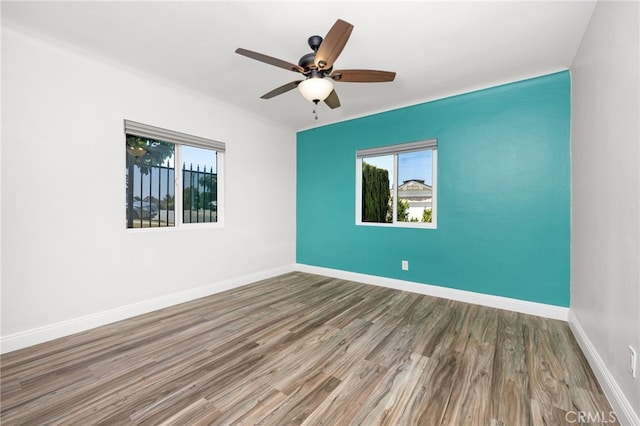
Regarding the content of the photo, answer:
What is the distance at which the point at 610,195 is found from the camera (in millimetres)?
1620

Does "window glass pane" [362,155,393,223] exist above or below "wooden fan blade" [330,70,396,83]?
below

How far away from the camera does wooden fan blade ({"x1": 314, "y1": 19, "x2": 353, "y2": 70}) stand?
1.58 metres

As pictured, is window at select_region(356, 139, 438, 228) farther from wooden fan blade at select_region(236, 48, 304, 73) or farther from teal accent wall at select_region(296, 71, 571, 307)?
wooden fan blade at select_region(236, 48, 304, 73)

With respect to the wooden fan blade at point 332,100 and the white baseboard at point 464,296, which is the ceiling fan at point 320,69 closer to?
the wooden fan blade at point 332,100

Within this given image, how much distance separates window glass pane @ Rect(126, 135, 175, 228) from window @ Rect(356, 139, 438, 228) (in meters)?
2.60

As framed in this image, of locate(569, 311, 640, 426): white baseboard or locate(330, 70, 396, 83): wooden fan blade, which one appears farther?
locate(330, 70, 396, 83): wooden fan blade

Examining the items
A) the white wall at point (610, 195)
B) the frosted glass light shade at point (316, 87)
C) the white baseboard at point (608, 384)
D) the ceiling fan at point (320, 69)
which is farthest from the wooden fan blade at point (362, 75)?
the white baseboard at point (608, 384)

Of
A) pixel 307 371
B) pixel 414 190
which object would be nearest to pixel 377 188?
pixel 414 190

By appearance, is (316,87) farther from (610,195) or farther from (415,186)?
(415,186)

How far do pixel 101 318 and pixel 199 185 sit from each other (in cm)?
175

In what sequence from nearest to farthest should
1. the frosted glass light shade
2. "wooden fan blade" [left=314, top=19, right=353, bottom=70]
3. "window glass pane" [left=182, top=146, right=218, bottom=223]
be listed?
1. "wooden fan blade" [left=314, top=19, right=353, bottom=70]
2. the frosted glass light shade
3. "window glass pane" [left=182, top=146, right=218, bottom=223]

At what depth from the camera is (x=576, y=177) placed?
2441 mm

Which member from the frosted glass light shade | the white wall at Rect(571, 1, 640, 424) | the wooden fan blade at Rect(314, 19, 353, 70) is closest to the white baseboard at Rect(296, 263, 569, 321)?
the white wall at Rect(571, 1, 640, 424)

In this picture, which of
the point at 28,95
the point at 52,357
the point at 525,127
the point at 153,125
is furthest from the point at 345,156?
the point at 52,357
